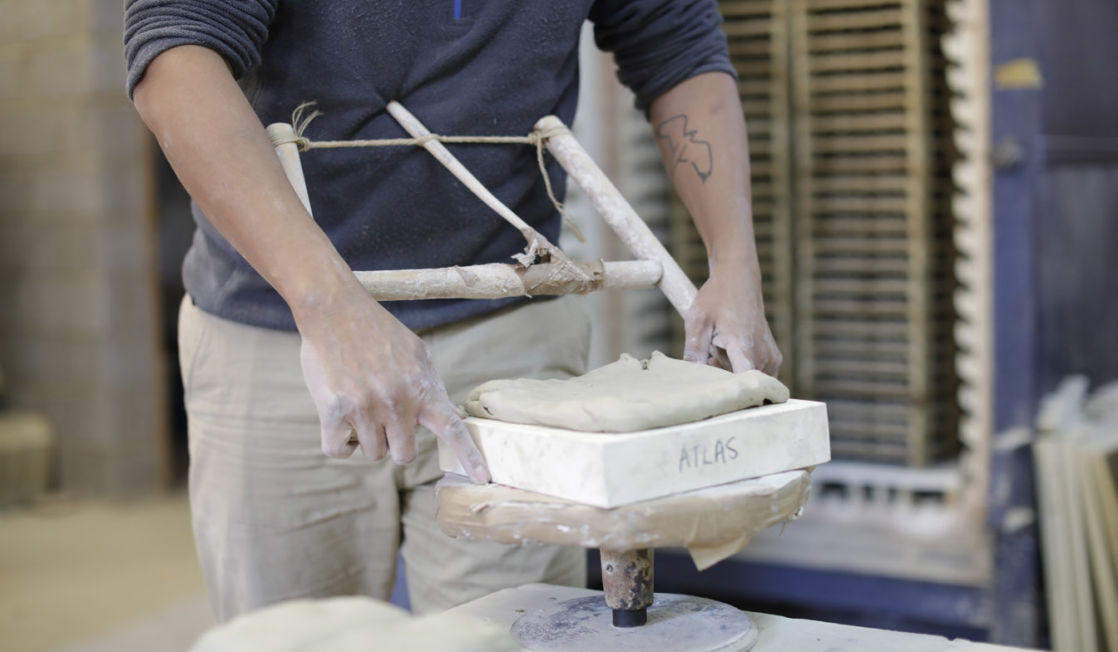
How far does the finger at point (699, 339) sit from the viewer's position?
1795 mm

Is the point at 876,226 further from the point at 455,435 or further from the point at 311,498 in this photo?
the point at 455,435

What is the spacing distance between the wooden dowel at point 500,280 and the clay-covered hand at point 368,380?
13cm

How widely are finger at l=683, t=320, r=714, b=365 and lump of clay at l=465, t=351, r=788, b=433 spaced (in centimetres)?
15

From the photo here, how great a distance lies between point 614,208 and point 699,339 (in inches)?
11.2

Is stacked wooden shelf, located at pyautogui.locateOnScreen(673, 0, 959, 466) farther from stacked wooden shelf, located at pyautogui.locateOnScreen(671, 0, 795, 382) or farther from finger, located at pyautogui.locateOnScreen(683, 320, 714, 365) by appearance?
finger, located at pyautogui.locateOnScreen(683, 320, 714, 365)

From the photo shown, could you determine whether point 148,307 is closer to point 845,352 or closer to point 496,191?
point 845,352

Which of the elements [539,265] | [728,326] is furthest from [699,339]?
[539,265]

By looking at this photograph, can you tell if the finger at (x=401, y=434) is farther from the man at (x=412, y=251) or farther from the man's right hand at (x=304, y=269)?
the man at (x=412, y=251)

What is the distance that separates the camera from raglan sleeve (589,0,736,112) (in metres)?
2.06

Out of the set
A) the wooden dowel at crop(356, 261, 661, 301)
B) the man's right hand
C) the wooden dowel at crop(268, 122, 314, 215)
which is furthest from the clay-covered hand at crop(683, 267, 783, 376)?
the wooden dowel at crop(268, 122, 314, 215)

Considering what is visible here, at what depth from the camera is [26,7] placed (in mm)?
6289

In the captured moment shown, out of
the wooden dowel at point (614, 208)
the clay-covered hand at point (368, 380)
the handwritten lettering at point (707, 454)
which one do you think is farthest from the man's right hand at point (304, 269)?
the wooden dowel at point (614, 208)

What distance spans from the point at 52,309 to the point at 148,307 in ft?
1.92

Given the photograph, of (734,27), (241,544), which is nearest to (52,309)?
(734,27)
